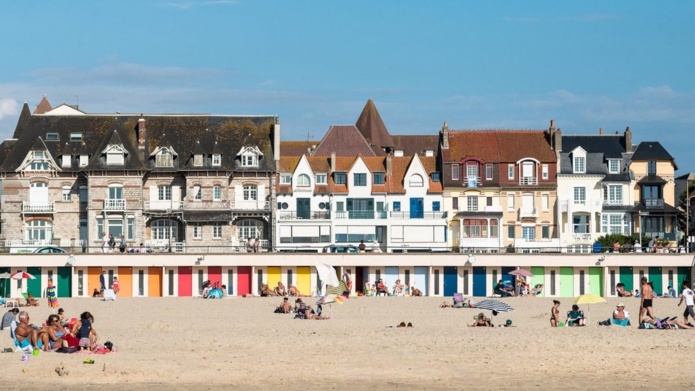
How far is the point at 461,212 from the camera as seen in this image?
69.2 metres

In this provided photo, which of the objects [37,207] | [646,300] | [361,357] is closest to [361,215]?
[37,207]

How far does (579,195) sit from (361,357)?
4037 cm

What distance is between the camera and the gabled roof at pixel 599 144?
71.6 m

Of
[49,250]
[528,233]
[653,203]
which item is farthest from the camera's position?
[653,203]

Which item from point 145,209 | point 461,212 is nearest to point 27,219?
point 145,209

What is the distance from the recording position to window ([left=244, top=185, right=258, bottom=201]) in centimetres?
6794

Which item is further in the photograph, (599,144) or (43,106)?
(43,106)

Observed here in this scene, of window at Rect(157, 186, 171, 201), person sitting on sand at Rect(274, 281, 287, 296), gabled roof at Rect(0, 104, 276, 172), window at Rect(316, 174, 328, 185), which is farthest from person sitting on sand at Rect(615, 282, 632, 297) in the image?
window at Rect(157, 186, 171, 201)

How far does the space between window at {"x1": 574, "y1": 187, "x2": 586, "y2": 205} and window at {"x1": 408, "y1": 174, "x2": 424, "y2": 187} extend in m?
8.29

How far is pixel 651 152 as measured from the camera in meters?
71.6

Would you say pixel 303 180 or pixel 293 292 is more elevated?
pixel 303 180

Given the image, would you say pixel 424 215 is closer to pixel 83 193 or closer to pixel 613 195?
pixel 613 195

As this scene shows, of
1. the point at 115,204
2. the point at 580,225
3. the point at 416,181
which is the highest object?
the point at 416,181

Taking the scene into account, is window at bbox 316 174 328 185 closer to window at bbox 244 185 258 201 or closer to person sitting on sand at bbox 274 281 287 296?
window at bbox 244 185 258 201
